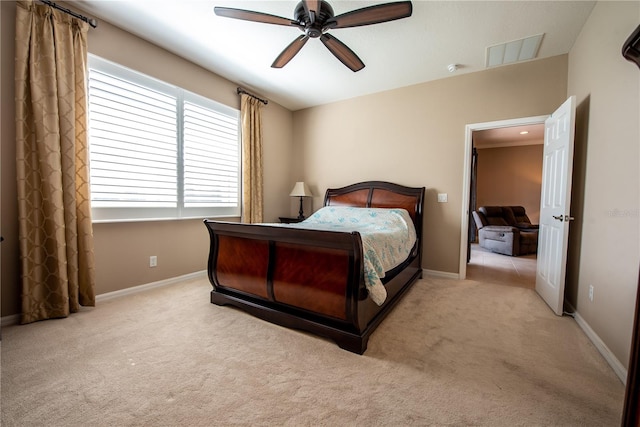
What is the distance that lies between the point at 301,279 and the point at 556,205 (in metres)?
Result: 2.51

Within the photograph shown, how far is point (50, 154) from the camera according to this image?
80.5 inches

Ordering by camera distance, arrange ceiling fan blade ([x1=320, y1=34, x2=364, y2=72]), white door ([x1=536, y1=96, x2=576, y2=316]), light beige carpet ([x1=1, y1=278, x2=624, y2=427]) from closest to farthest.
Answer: light beige carpet ([x1=1, y1=278, x2=624, y2=427]) → ceiling fan blade ([x1=320, y1=34, x2=364, y2=72]) → white door ([x1=536, y1=96, x2=576, y2=316])

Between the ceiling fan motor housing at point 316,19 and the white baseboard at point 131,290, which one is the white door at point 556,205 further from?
the white baseboard at point 131,290

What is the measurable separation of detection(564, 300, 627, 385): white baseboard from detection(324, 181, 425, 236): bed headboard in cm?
170

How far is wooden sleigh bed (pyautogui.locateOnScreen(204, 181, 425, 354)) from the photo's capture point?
1.71 m

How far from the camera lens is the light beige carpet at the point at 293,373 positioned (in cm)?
120

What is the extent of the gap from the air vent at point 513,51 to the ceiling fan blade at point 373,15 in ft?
5.21

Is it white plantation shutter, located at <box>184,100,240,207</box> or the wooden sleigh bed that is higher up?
white plantation shutter, located at <box>184,100,240,207</box>

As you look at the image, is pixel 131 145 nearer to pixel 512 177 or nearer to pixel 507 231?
pixel 507 231

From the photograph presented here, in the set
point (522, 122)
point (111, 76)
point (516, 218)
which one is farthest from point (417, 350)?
point (516, 218)

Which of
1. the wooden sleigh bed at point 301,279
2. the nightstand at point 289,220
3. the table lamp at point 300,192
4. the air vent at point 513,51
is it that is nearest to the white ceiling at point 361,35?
the air vent at point 513,51

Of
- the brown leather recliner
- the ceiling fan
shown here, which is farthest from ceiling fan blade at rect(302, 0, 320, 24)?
the brown leather recliner

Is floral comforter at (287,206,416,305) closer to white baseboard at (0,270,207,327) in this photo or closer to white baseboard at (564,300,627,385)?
white baseboard at (564,300,627,385)

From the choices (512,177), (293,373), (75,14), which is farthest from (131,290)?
(512,177)
